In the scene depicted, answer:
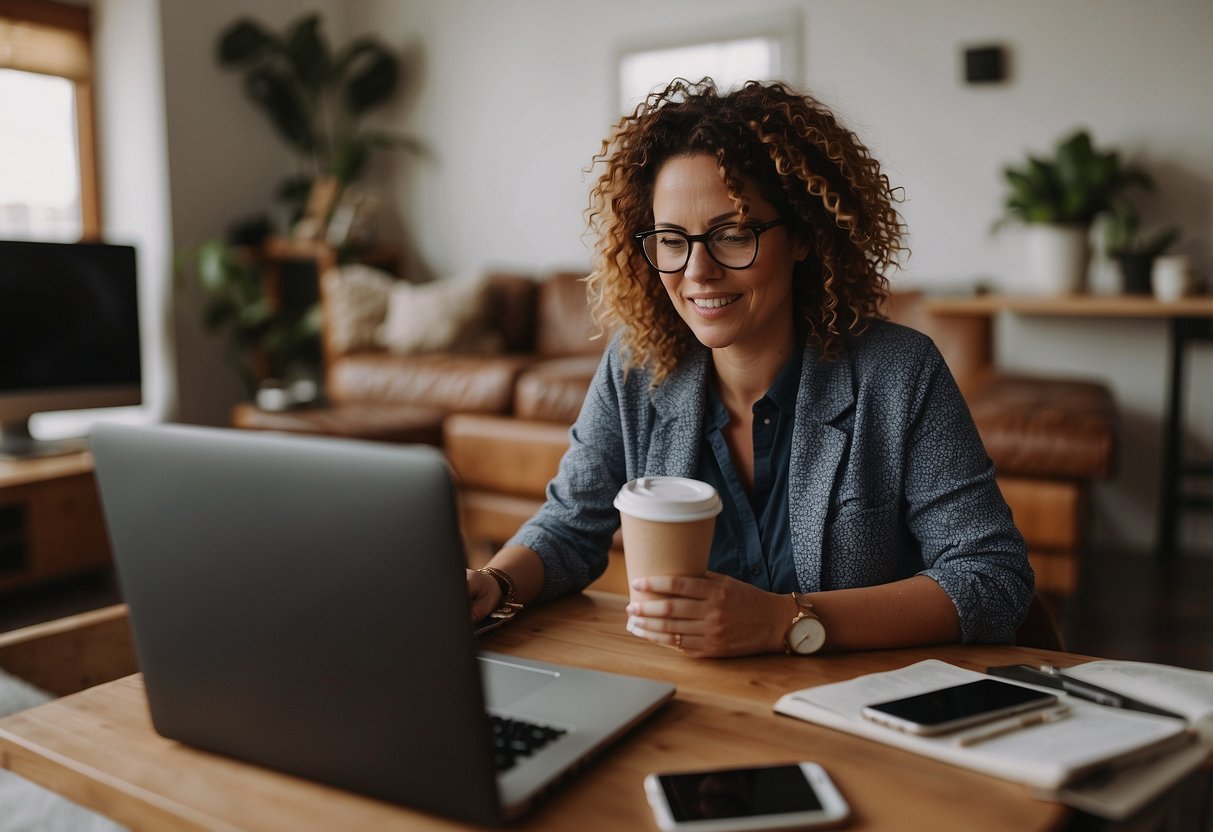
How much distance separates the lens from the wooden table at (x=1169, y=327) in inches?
124

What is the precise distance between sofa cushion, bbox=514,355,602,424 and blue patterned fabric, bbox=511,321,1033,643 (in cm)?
204

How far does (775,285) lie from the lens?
1.21 metres

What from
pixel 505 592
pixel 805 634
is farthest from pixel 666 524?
pixel 505 592

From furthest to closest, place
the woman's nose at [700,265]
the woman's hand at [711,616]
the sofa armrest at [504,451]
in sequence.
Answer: the sofa armrest at [504,451], the woman's nose at [700,265], the woman's hand at [711,616]

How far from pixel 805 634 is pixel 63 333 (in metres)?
3.12

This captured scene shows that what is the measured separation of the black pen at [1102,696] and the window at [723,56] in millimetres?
3474

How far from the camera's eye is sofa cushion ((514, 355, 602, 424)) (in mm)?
3379

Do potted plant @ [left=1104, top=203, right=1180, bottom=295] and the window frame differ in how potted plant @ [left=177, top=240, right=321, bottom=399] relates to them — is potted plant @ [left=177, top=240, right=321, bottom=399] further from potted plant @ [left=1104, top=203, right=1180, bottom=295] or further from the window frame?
potted plant @ [left=1104, top=203, right=1180, bottom=295]

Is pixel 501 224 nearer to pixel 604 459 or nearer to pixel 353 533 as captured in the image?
pixel 604 459

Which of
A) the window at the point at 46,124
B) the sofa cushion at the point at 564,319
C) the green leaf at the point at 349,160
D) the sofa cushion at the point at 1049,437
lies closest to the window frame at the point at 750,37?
the sofa cushion at the point at 564,319

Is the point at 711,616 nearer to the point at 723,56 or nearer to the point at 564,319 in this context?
the point at 564,319

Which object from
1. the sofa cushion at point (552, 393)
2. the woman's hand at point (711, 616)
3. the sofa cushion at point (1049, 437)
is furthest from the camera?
the sofa cushion at point (552, 393)

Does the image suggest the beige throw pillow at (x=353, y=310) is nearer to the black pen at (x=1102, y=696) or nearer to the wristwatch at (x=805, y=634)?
the wristwatch at (x=805, y=634)

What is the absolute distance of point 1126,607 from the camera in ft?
9.39
